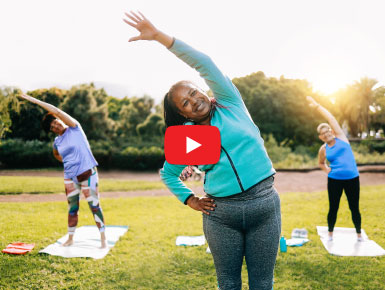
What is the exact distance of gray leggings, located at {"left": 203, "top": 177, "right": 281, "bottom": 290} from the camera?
5.39ft

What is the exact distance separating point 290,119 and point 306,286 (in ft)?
64.2

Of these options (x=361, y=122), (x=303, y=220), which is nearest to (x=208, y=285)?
(x=303, y=220)

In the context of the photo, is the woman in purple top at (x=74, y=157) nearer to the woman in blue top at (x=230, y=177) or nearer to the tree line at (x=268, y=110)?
the woman in blue top at (x=230, y=177)

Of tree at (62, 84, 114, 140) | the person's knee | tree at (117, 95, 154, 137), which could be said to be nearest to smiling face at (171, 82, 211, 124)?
the person's knee

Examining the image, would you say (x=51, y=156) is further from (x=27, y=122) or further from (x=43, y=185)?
(x=43, y=185)

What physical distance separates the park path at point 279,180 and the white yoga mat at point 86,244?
3148 mm

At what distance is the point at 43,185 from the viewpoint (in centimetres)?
1010

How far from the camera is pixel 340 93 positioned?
1130 inches

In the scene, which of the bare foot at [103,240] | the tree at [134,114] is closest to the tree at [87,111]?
the tree at [134,114]

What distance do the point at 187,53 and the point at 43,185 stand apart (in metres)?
9.84

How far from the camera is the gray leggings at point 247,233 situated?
1643mm

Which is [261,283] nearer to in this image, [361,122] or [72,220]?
[72,220]

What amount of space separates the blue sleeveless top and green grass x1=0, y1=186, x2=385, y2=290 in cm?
120

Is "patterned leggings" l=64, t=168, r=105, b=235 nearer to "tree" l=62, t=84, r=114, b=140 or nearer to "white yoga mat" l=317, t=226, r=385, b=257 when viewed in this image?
"white yoga mat" l=317, t=226, r=385, b=257
